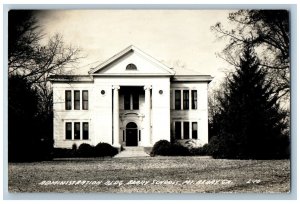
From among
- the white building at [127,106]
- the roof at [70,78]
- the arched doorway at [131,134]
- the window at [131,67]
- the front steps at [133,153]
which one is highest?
the window at [131,67]

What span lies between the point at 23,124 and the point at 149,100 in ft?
8.84

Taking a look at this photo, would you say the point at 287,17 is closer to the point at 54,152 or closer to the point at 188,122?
the point at 188,122

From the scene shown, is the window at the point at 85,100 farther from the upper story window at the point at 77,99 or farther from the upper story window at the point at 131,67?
the upper story window at the point at 131,67

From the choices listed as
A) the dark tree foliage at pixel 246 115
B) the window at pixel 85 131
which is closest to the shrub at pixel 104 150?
the window at pixel 85 131

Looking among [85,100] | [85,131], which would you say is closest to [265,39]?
[85,100]

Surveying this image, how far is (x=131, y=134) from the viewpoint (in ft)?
46.3

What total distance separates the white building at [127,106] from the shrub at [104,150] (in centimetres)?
12

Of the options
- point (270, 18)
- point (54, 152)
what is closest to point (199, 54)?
point (270, 18)

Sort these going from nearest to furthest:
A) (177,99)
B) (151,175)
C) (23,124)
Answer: (151,175) < (23,124) < (177,99)

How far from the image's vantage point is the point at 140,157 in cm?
1404

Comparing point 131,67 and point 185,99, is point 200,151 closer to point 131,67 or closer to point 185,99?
point 185,99

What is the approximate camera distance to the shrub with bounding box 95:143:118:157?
45.7 ft

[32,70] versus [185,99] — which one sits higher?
[32,70]

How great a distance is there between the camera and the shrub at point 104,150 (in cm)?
1393
